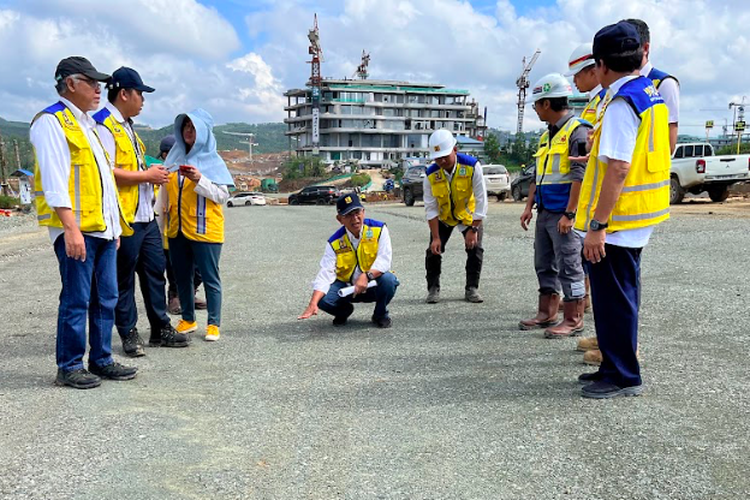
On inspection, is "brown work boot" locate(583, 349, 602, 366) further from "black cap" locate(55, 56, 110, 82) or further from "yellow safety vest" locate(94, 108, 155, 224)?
"black cap" locate(55, 56, 110, 82)

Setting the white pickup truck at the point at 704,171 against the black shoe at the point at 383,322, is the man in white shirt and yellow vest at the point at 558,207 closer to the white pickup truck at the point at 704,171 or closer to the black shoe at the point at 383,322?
the black shoe at the point at 383,322

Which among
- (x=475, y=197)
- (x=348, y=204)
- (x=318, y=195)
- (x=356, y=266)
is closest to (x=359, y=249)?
(x=356, y=266)

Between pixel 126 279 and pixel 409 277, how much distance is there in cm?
Answer: 458

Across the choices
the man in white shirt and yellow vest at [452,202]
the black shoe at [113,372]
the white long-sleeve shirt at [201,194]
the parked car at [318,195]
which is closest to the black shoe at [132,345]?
the black shoe at [113,372]

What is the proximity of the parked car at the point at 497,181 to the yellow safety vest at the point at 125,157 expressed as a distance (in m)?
24.8

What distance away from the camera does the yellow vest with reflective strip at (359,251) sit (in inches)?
221


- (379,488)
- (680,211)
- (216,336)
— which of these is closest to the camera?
(379,488)

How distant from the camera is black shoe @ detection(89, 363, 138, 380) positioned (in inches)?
165

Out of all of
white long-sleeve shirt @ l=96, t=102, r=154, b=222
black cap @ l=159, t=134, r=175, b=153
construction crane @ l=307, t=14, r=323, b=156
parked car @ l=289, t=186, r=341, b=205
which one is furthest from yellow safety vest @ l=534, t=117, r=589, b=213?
construction crane @ l=307, t=14, r=323, b=156

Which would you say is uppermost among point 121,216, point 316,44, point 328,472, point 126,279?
point 316,44

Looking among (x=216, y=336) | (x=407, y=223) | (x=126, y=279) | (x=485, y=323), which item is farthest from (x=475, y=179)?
(x=407, y=223)

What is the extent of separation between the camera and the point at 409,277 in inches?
340

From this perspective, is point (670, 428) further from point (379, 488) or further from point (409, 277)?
point (409, 277)

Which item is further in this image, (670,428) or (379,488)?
(670,428)
